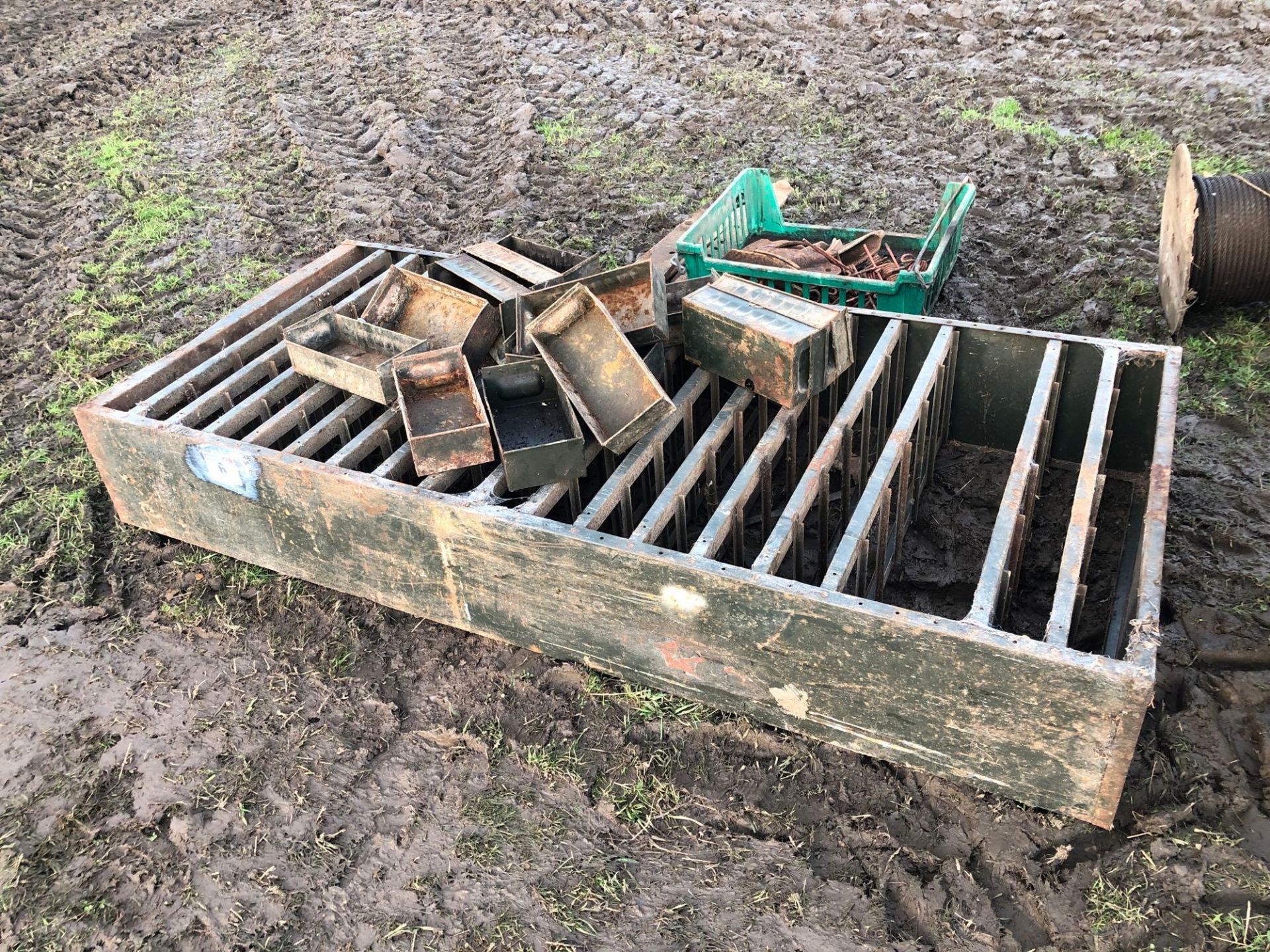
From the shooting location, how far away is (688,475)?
3.98 m

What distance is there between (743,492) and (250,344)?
2.78 meters

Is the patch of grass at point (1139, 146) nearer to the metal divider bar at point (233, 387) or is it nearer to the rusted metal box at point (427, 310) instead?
the rusted metal box at point (427, 310)

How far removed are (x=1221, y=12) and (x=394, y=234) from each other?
8539 millimetres

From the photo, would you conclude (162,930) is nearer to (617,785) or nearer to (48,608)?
(617,785)

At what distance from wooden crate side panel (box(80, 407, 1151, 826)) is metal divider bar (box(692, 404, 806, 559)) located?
0.62 feet

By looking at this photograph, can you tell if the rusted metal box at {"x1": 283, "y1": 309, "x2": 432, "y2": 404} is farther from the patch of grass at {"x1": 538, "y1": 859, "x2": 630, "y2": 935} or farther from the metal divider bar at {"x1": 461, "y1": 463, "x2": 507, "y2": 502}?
the patch of grass at {"x1": 538, "y1": 859, "x2": 630, "y2": 935}

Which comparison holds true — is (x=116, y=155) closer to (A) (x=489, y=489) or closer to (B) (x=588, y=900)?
(A) (x=489, y=489)

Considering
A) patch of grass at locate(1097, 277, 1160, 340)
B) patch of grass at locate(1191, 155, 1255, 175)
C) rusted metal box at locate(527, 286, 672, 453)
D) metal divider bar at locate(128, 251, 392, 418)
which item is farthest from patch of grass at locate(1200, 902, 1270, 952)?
patch of grass at locate(1191, 155, 1255, 175)

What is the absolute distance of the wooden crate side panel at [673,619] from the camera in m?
3.05

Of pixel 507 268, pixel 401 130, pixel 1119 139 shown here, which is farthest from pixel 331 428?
pixel 1119 139

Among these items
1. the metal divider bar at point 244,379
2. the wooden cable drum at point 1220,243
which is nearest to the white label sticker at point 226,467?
the metal divider bar at point 244,379

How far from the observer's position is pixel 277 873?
339cm

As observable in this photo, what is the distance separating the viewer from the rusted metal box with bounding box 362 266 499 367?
15.7 feet

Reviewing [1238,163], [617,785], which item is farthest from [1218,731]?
[1238,163]
